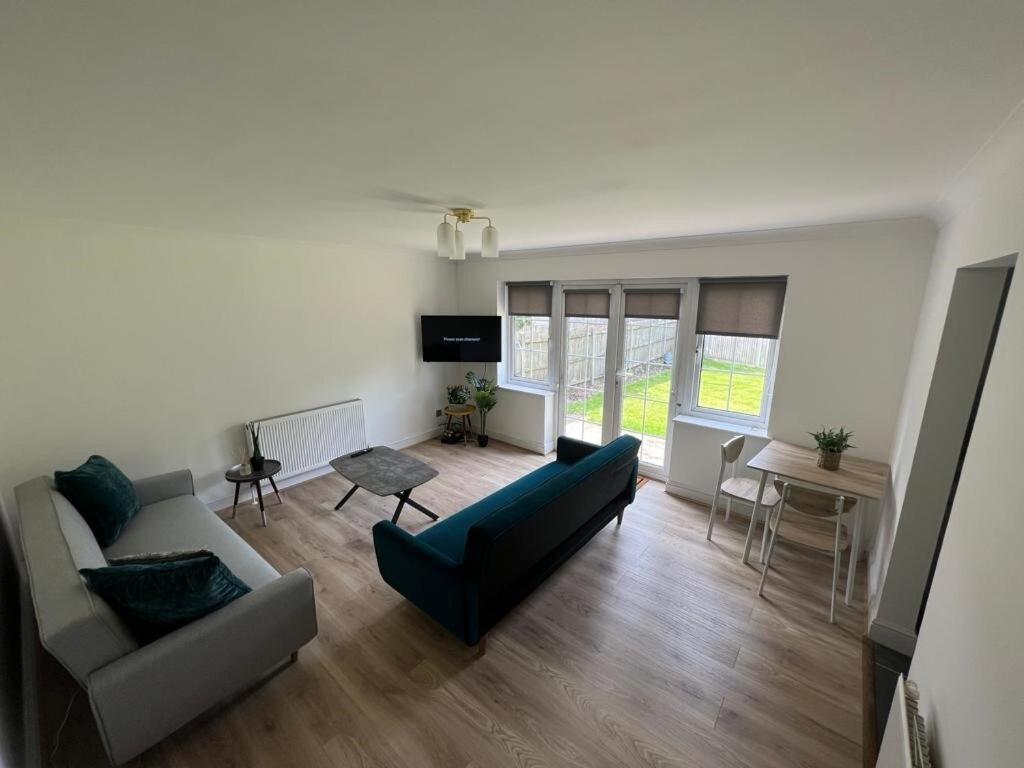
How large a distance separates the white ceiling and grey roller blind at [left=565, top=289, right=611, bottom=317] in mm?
2288

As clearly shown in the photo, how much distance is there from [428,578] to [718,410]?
9.93 ft

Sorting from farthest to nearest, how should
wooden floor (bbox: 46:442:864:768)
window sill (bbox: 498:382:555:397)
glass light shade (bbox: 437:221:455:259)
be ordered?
window sill (bbox: 498:382:555:397) < glass light shade (bbox: 437:221:455:259) < wooden floor (bbox: 46:442:864:768)

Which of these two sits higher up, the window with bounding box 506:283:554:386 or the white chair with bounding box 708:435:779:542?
the window with bounding box 506:283:554:386

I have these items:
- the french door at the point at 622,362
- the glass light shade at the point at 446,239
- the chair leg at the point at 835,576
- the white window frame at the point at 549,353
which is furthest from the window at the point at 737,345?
the glass light shade at the point at 446,239

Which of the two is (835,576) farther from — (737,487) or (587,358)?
(587,358)

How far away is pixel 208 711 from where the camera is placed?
193 centimetres

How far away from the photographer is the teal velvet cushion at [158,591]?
1632mm

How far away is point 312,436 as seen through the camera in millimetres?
4105

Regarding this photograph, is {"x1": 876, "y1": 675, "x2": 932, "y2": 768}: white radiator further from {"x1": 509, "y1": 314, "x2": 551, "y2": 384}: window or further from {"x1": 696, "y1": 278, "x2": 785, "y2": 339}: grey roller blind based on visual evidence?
{"x1": 509, "y1": 314, "x2": 551, "y2": 384}: window

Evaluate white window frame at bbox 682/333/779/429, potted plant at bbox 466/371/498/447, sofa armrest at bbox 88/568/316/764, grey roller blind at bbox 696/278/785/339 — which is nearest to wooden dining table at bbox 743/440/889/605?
white window frame at bbox 682/333/779/429

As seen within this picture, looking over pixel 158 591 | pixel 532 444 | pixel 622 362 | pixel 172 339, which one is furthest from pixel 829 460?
pixel 172 339

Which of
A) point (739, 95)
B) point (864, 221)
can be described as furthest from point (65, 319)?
point (864, 221)

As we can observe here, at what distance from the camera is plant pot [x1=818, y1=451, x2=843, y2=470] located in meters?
2.76

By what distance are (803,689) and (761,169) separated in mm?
2505
